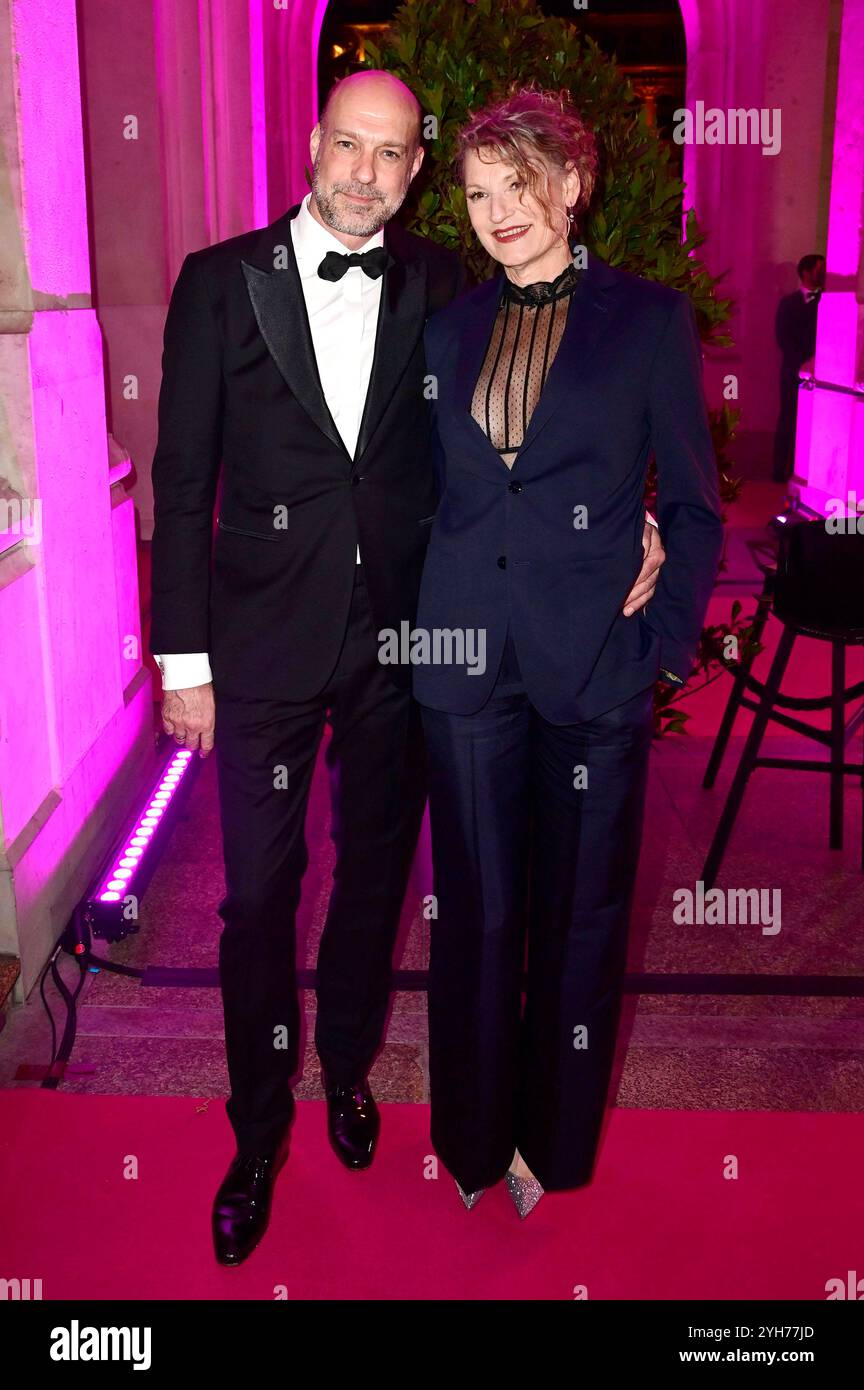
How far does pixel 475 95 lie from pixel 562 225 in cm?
127

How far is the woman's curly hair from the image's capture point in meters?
2.27

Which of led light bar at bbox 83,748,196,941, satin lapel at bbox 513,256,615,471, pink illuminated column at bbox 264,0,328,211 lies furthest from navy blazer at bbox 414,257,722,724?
pink illuminated column at bbox 264,0,328,211

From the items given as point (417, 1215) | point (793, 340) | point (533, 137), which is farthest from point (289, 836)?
point (793, 340)

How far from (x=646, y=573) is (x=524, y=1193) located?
137cm

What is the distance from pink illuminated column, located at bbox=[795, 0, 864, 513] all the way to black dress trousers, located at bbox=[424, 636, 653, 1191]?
7.63m

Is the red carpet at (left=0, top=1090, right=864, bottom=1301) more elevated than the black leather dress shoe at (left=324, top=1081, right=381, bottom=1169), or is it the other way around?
the black leather dress shoe at (left=324, top=1081, right=381, bottom=1169)

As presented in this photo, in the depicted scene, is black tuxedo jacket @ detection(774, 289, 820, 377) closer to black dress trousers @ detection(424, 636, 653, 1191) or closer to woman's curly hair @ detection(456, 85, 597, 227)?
woman's curly hair @ detection(456, 85, 597, 227)

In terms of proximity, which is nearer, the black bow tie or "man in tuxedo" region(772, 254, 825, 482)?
the black bow tie

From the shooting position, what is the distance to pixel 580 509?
2340 millimetres

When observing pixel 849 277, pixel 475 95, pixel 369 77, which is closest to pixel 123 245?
pixel 849 277

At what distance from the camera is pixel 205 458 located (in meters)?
2.50
